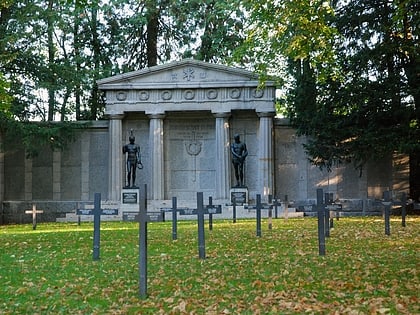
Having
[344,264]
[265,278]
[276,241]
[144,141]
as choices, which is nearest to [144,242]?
[265,278]

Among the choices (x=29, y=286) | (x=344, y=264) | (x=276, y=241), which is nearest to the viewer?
(x=29, y=286)

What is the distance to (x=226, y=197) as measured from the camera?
26.0m

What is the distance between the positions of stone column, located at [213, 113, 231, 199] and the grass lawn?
12.0 metres

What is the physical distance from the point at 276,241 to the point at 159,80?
48.1 ft

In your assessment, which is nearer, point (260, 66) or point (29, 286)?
point (29, 286)

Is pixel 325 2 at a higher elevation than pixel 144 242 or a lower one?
higher

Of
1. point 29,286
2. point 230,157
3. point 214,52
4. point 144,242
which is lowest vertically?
point 29,286

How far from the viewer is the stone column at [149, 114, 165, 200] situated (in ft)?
86.7

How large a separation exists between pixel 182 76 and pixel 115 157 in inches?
167

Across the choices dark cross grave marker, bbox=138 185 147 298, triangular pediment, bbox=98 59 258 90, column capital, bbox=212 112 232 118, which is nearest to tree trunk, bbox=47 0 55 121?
triangular pediment, bbox=98 59 258 90

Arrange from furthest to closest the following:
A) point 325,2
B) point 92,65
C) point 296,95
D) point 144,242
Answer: point 92,65
point 296,95
point 325,2
point 144,242

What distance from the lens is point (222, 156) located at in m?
26.2

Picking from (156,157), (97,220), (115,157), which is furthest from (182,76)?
(97,220)

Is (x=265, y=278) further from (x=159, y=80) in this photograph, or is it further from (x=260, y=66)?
(x=159, y=80)
